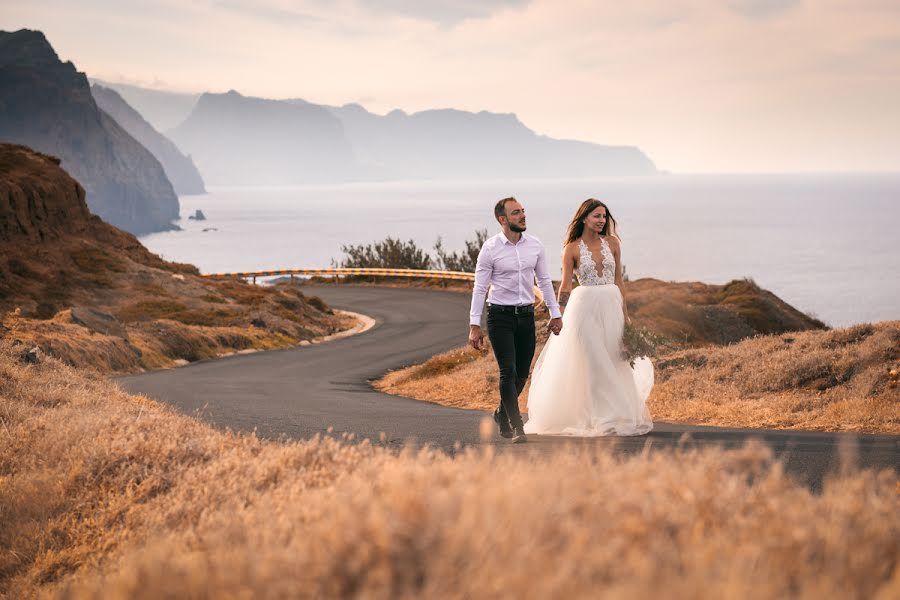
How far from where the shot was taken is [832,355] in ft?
41.3

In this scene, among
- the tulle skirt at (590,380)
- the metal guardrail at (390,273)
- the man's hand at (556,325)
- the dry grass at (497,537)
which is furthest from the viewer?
the metal guardrail at (390,273)

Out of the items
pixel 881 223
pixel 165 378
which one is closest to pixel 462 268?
pixel 165 378

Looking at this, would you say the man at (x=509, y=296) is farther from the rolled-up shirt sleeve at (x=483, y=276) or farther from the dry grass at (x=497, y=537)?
the dry grass at (x=497, y=537)

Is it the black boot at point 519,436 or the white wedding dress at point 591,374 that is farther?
the white wedding dress at point 591,374

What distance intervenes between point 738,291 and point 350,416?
24.7 meters

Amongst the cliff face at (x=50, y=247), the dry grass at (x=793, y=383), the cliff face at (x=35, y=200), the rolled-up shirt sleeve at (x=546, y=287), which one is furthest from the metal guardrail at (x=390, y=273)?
the rolled-up shirt sleeve at (x=546, y=287)

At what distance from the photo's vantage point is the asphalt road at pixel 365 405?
8.21 m

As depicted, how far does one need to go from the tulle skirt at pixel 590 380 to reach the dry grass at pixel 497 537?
3967 mm

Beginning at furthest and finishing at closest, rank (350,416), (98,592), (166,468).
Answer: (350,416) → (166,468) → (98,592)

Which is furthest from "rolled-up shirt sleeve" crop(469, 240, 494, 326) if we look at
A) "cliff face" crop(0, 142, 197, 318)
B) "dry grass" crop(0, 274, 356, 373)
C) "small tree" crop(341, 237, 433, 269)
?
"small tree" crop(341, 237, 433, 269)

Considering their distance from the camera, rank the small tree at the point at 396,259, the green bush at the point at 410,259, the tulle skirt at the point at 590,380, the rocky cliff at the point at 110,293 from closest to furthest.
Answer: the tulle skirt at the point at 590,380
the rocky cliff at the point at 110,293
the green bush at the point at 410,259
the small tree at the point at 396,259

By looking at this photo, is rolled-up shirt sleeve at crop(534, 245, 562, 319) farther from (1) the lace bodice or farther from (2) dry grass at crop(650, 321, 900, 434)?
(2) dry grass at crop(650, 321, 900, 434)

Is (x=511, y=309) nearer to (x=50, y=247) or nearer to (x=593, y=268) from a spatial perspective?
(x=593, y=268)

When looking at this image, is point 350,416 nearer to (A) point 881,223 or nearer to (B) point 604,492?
(B) point 604,492
